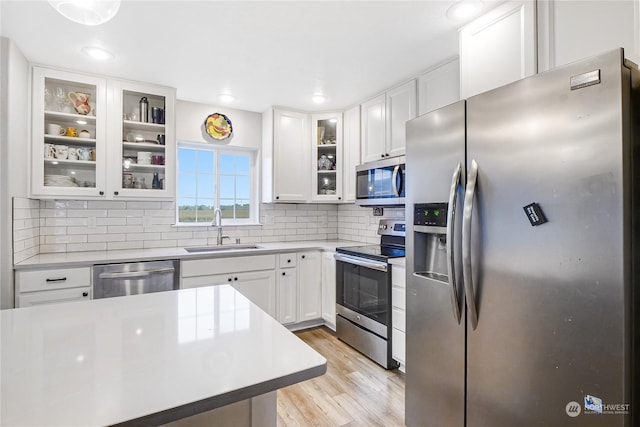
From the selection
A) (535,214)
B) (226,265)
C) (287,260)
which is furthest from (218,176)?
(535,214)

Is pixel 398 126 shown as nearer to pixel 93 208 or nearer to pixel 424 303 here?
pixel 424 303

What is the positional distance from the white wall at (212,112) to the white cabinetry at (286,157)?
0.43ft

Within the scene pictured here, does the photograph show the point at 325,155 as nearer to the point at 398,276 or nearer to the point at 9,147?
the point at 398,276

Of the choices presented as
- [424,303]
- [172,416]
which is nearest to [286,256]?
[424,303]

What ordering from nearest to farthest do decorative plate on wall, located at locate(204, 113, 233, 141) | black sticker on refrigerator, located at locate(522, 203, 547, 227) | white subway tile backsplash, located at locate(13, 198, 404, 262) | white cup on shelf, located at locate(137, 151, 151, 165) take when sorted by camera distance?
black sticker on refrigerator, located at locate(522, 203, 547, 227) → white subway tile backsplash, located at locate(13, 198, 404, 262) → white cup on shelf, located at locate(137, 151, 151, 165) → decorative plate on wall, located at locate(204, 113, 233, 141)

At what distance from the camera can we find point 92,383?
695 millimetres

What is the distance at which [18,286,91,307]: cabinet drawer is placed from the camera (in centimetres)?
221

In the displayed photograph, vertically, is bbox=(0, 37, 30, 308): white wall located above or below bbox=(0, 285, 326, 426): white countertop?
above

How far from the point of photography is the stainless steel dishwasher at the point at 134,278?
244cm

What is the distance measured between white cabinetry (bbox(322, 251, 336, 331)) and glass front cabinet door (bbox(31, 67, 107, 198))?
2.13 m

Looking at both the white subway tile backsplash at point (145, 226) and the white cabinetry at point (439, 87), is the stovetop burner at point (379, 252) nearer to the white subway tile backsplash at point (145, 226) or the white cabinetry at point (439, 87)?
Result: the white subway tile backsplash at point (145, 226)

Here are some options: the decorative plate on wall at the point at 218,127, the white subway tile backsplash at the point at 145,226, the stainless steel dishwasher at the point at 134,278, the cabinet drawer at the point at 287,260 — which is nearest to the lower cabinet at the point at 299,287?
the cabinet drawer at the point at 287,260

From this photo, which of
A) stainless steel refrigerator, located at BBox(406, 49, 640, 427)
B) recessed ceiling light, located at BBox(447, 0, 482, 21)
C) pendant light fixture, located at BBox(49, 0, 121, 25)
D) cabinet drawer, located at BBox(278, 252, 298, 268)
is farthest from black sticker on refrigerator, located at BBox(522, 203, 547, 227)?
cabinet drawer, located at BBox(278, 252, 298, 268)

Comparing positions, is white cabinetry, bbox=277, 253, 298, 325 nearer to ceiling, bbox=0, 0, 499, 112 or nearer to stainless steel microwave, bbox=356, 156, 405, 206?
stainless steel microwave, bbox=356, 156, 405, 206
